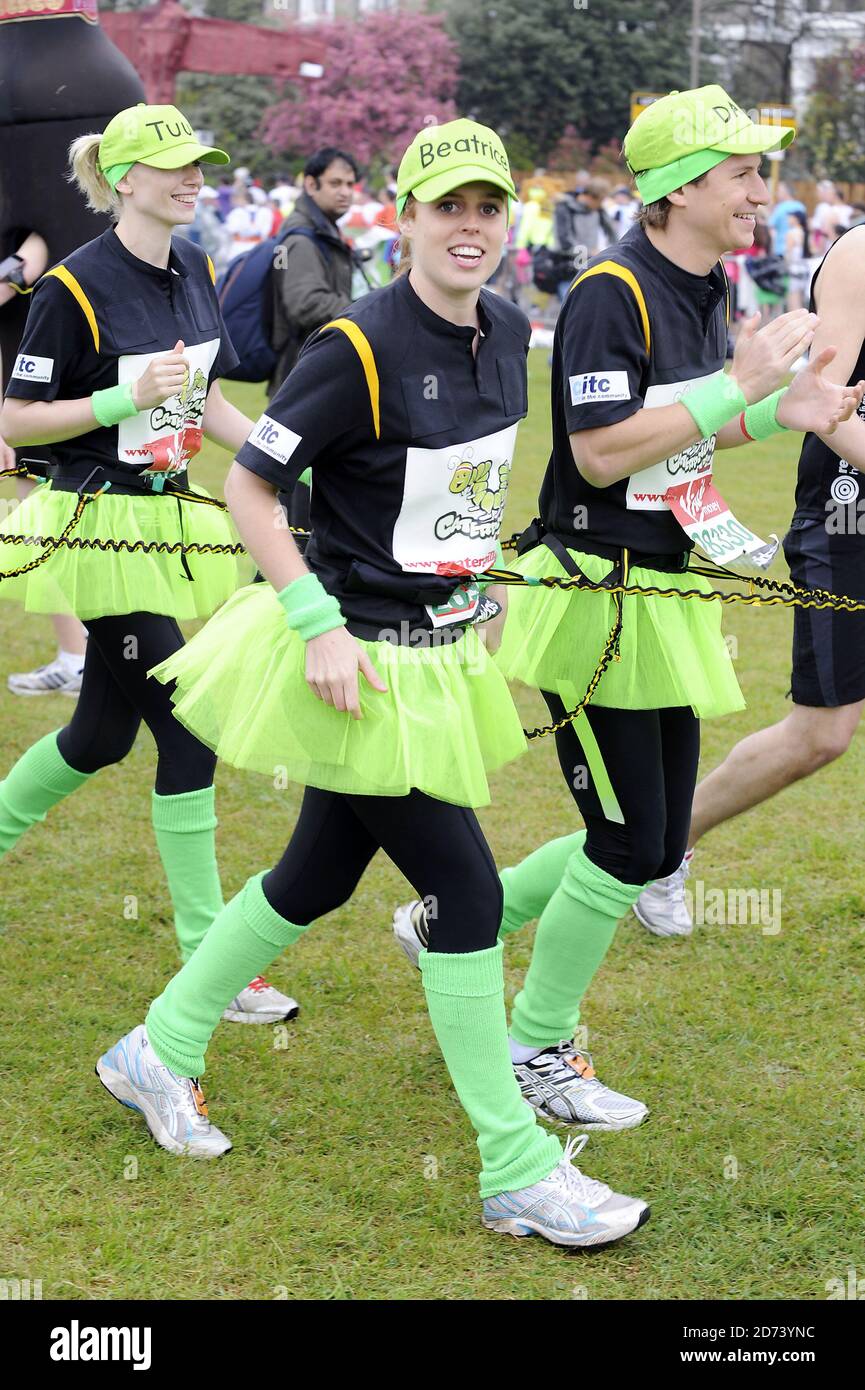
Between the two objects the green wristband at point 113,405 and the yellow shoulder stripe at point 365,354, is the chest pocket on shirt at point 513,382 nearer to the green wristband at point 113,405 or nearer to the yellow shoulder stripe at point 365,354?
the yellow shoulder stripe at point 365,354

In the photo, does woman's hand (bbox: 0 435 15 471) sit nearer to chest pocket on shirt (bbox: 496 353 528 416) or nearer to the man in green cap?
the man in green cap

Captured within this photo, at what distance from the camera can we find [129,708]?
13.9 feet

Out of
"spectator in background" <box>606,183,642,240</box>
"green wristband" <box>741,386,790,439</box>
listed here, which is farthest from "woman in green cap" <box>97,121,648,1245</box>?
"spectator in background" <box>606,183,642,240</box>

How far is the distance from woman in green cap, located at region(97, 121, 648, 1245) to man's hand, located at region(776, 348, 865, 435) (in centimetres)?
59

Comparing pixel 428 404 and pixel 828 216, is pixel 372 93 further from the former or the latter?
pixel 428 404

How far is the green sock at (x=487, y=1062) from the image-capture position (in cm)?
321

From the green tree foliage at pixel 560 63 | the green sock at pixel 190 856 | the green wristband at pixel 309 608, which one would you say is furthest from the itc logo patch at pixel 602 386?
the green tree foliage at pixel 560 63

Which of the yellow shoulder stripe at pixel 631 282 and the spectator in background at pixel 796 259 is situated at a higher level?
the yellow shoulder stripe at pixel 631 282

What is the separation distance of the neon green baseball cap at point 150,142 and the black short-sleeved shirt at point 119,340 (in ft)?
0.70

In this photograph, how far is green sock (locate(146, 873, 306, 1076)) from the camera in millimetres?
3451

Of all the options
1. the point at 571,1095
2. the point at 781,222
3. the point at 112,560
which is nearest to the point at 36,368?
the point at 112,560

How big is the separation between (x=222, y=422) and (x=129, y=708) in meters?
0.81

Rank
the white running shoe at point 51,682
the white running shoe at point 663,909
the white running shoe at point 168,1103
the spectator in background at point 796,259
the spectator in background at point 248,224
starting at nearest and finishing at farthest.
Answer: the white running shoe at point 168,1103 < the white running shoe at point 663,909 < the white running shoe at point 51,682 < the spectator in background at point 796,259 < the spectator in background at point 248,224

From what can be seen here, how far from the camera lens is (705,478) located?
11.7 feet
